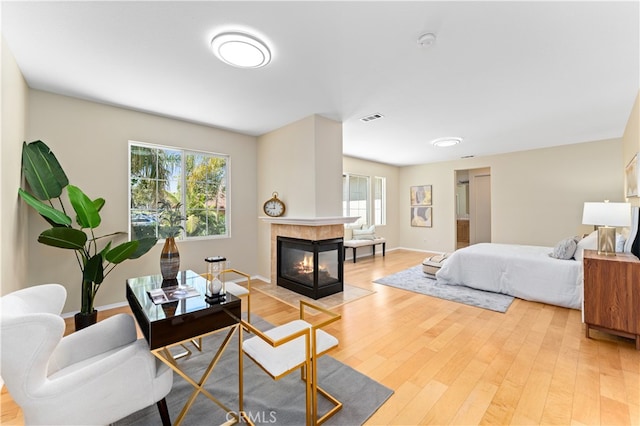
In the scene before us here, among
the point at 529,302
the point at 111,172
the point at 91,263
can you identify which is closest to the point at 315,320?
the point at 91,263

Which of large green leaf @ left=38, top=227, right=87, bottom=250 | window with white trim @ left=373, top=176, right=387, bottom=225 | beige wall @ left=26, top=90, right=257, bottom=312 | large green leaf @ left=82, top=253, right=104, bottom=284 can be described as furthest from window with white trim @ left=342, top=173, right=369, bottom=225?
large green leaf @ left=38, top=227, right=87, bottom=250

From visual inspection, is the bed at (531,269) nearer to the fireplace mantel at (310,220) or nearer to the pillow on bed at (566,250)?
the pillow on bed at (566,250)

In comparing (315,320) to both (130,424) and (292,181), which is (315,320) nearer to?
(130,424)

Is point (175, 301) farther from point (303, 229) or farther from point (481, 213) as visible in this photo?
point (481, 213)

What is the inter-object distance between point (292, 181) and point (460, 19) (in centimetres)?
288

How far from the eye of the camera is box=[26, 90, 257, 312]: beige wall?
3010mm

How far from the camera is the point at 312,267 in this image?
3.89 metres

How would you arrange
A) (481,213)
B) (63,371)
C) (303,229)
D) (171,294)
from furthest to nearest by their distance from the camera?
(481,213) → (303,229) → (171,294) → (63,371)

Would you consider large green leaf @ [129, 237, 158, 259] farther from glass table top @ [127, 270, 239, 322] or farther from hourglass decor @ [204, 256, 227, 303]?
hourglass decor @ [204, 256, 227, 303]

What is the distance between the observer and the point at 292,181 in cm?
420

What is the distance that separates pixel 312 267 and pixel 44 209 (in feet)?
10.0

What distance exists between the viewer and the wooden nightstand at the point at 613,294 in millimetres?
2408

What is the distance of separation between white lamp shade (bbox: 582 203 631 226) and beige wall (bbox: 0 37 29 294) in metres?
5.77

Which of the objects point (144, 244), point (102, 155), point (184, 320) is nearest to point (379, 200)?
point (144, 244)
